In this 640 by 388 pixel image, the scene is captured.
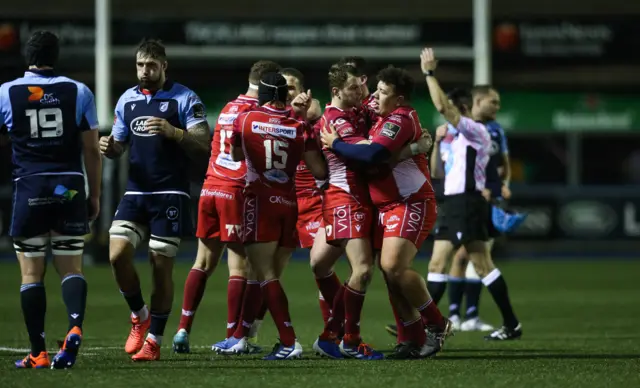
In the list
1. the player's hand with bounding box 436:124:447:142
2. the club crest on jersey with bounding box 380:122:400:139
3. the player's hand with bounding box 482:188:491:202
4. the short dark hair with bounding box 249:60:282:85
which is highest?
the short dark hair with bounding box 249:60:282:85

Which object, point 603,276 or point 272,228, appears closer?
point 272,228

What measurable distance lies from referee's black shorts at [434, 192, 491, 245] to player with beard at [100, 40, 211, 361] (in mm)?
3179

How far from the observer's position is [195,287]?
10641 millimetres

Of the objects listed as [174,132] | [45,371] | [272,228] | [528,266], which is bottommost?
[528,266]

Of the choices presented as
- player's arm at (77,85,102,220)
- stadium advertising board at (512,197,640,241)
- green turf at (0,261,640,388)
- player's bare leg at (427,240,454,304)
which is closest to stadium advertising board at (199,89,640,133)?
stadium advertising board at (512,197,640,241)

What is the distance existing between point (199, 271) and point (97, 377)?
2.17 metres

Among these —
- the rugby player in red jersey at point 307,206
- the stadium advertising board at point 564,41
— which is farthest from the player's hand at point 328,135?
the stadium advertising board at point 564,41

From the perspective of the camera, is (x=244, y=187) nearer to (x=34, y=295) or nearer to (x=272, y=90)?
(x=272, y=90)

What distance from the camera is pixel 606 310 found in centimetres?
1507

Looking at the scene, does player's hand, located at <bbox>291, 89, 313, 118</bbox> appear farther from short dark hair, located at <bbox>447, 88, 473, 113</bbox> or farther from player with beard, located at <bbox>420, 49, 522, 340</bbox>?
short dark hair, located at <bbox>447, 88, 473, 113</bbox>

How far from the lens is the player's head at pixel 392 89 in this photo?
33.2 feet

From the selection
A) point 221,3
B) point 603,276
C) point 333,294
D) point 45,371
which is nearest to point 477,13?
point 221,3

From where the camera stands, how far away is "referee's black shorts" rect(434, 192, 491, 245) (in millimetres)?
12398

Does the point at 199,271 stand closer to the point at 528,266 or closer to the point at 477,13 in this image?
the point at 528,266
